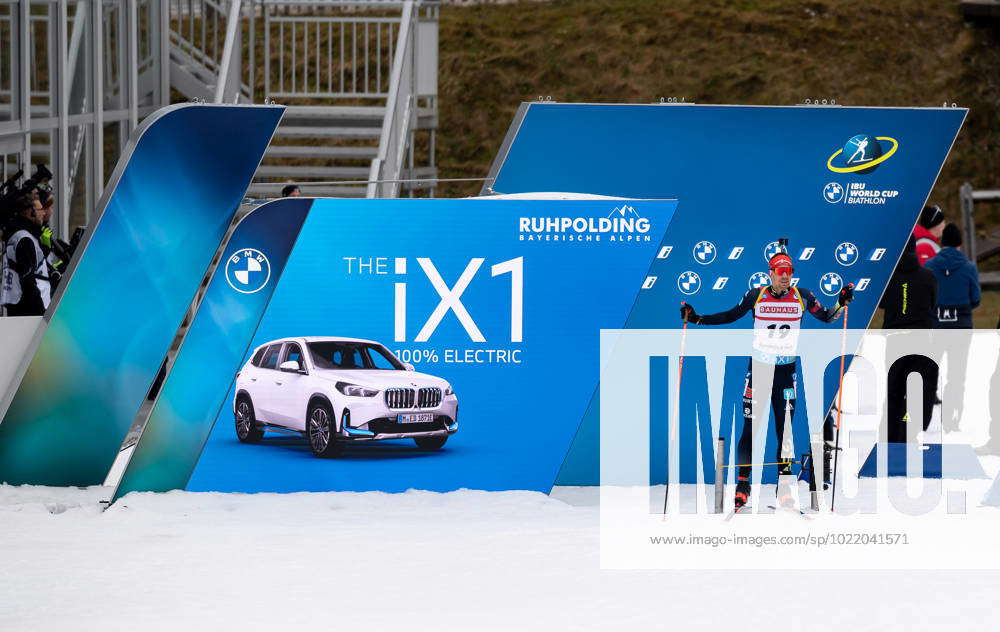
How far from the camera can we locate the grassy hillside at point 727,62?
87.0 ft

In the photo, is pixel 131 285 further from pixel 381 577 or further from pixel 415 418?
pixel 381 577

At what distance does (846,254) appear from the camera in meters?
10.5

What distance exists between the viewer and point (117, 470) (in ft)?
34.3

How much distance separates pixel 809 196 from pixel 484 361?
2.65 meters

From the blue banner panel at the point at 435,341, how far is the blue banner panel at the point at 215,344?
8cm

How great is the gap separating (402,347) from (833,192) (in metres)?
3.28

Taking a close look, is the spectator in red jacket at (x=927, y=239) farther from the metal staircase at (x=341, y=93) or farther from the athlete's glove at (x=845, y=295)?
the metal staircase at (x=341, y=93)

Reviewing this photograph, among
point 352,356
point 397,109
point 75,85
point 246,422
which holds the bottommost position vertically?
point 246,422

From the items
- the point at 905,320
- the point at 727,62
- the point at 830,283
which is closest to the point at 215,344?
the point at 830,283

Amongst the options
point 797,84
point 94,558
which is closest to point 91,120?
point 94,558

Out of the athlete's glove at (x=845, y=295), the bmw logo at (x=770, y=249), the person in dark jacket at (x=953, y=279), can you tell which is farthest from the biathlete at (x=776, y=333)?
the person in dark jacket at (x=953, y=279)

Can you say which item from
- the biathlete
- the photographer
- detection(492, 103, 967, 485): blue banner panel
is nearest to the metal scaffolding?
the photographer

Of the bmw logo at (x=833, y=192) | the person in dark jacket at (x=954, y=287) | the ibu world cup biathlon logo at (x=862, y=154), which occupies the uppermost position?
the ibu world cup biathlon logo at (x=862, y=154)

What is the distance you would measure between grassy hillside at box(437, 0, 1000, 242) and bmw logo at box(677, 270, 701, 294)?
15.6 m
